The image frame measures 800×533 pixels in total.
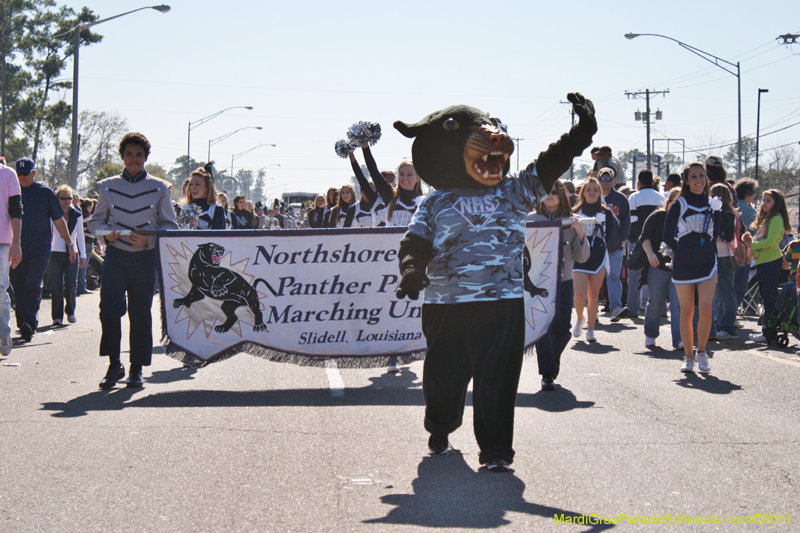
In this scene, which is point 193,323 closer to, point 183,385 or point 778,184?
point 183,385

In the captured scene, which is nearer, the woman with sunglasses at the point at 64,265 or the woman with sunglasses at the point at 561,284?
the woman with sunglasses at the point at 561,284

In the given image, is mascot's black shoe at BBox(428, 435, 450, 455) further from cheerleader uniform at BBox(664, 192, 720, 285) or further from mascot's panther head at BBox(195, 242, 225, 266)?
cheerleader uniform at BBox(664, 192, 720, 285)

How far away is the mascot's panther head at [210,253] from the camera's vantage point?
24.2 ft

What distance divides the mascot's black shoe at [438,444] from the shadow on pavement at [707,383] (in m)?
3.12

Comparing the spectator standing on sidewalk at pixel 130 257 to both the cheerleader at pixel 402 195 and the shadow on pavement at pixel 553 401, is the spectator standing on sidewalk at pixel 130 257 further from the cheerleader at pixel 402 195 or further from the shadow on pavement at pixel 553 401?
the shadow on pavement at pixel 553 401

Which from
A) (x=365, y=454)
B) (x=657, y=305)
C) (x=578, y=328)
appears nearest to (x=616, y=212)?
(x=578, y=328)

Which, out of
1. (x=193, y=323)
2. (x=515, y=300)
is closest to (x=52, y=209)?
(x=193, y=323)

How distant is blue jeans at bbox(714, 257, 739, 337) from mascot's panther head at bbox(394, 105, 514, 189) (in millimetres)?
6529

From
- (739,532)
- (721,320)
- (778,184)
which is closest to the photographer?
(739,532)

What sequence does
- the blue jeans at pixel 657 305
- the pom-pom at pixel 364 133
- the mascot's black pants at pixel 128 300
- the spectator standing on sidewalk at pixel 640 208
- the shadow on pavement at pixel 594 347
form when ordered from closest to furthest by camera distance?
1. the mascot's black pants at pixel 128 300
2. the pom-pom at pixel 364 133
3. the shadow on pavement at pixel 594 347
4. the blue jeans at pixel 657 305
5. the spectator standing on sidewalk at pixel 640 208

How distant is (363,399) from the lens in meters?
6.72

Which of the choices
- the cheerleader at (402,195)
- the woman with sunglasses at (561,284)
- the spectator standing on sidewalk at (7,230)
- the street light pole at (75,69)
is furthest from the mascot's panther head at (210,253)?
the street light pole at (75,69)

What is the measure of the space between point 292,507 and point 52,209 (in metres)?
7.19

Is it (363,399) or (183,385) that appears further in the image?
(183,385)
